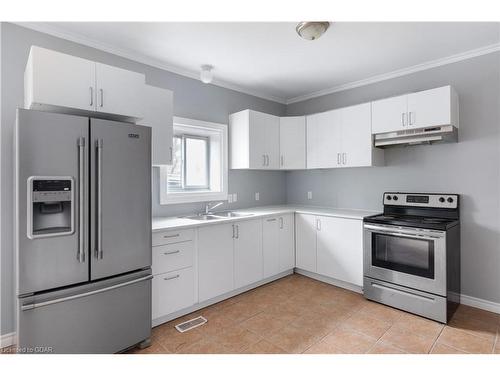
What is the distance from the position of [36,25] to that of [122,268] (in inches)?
82.4

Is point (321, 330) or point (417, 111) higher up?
point (417, 111)

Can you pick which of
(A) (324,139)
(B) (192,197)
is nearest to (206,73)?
(B) (192,197)

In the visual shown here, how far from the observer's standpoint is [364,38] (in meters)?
2.59

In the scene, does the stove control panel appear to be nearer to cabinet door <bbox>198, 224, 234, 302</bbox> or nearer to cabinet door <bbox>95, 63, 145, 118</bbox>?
cabinet door <bbox>198, 224, 234, 302</bbox>

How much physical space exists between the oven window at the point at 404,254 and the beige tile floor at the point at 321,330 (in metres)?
0.43

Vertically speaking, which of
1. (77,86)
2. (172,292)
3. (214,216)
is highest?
Result: (77,86)

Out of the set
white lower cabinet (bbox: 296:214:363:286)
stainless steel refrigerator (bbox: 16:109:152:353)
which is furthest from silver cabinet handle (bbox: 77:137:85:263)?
white lower cabinet (bbox: 296:214:363:286)

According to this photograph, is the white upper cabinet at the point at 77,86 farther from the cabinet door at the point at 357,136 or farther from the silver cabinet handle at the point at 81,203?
the cabinet door at the point at 357,136

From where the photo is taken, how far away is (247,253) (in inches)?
127

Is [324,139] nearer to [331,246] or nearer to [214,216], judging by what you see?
[331,246]

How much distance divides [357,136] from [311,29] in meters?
1.49

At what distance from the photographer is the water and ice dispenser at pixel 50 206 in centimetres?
172

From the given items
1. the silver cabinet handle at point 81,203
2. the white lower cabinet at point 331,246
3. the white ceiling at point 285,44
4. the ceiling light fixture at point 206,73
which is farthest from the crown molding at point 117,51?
the white lower cabinet at point 331,246

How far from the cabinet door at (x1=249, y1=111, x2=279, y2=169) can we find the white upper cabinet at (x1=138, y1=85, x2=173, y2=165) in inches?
47.0
